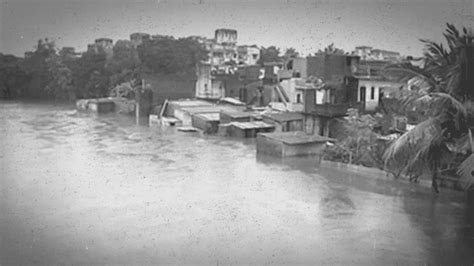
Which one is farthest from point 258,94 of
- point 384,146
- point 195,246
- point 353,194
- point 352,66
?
point 195,246

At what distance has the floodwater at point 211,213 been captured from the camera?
4656 mm

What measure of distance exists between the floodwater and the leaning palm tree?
79cm

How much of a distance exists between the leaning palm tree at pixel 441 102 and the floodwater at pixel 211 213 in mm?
792

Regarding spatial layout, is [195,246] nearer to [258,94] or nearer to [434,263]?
[434,263]

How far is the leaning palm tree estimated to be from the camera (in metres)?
5.43

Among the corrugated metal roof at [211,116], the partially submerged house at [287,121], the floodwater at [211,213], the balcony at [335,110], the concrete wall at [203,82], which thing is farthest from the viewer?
the concrete wall at [203,82]

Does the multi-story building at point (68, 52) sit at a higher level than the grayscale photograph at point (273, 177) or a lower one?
higher

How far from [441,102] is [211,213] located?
9.78ft

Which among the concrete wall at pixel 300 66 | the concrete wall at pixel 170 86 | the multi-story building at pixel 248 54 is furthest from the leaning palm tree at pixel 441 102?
the multi-story building at pixel 248 54


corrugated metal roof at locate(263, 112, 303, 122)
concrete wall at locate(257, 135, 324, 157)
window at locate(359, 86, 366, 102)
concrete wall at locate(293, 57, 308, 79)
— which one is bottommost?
concrete wall at locate(257, 135, 324, 157)

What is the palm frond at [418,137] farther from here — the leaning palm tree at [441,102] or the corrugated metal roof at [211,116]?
the corrugated metal roof at [211,116]

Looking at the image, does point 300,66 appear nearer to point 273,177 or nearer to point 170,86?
point 170,86

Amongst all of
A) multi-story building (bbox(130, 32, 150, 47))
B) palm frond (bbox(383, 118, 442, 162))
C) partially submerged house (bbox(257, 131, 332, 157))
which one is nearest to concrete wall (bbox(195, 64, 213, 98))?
multi-story building (bbox(130, 32, 150, 47))

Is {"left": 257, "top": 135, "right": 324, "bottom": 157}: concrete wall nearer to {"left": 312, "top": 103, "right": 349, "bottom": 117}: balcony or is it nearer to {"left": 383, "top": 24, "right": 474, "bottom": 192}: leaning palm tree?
{"left": 312, "top": 103, "right": 349, "bottom": 117}: balcony
